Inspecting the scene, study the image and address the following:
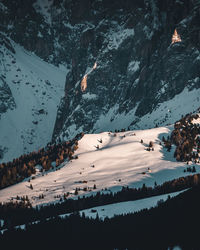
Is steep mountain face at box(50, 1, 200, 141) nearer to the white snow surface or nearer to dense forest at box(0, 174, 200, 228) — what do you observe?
the white snow surface

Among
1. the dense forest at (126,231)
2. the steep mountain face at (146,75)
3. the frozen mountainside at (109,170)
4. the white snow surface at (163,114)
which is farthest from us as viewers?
the steep mountain face at (146,75)

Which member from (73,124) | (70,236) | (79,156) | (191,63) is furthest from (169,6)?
(70,236)

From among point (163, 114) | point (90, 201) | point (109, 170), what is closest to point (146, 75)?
point (163, 114)

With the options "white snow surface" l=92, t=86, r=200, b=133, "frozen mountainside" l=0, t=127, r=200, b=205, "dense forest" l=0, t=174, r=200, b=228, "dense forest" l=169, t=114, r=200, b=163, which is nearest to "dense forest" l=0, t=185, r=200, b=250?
"dense forest" l=0, t=174, r=200, b=228

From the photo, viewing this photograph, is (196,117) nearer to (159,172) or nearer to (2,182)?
(159,172)

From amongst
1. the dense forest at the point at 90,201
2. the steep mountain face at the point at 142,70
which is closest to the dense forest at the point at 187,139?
the dense forest at the point at 90,201

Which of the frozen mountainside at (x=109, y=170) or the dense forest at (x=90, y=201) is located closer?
the dense forest at (x=90, y=201)

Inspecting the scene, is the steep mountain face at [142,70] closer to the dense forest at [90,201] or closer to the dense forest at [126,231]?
the dense forest at [90,201]
